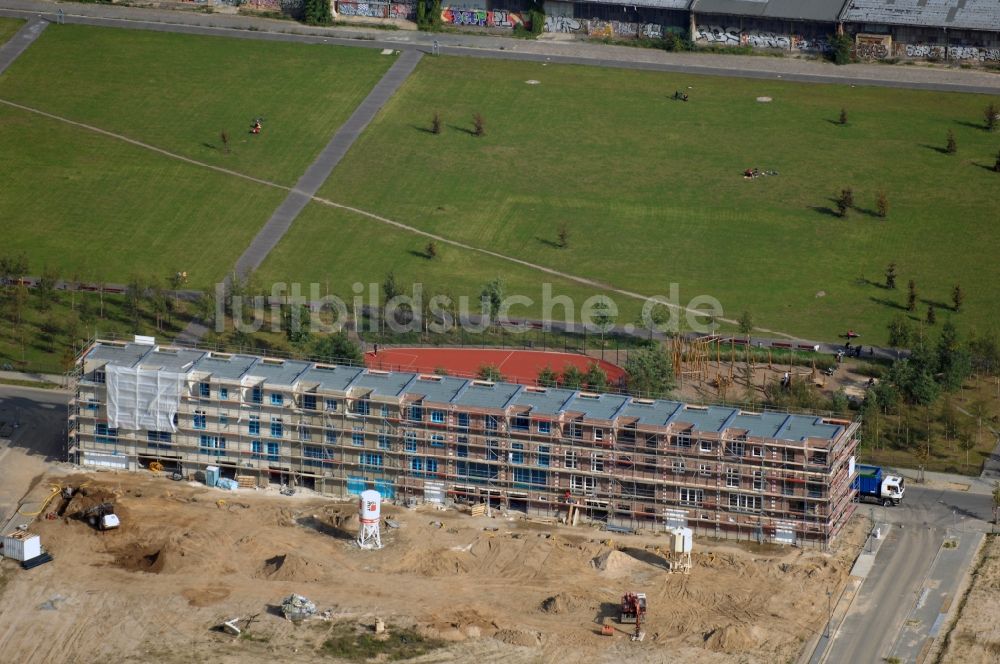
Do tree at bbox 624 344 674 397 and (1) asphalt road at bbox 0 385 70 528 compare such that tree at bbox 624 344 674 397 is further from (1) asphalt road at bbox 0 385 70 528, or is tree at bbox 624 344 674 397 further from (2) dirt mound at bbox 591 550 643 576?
(1) asphalt road at bbox 0 385 70 528

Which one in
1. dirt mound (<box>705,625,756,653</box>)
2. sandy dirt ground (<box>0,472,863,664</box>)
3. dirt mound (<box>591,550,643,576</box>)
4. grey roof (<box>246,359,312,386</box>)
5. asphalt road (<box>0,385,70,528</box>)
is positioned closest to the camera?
dirt mound (<box>705,625,756,653</box>)

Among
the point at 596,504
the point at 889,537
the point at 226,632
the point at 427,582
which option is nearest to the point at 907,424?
the point at 889,537

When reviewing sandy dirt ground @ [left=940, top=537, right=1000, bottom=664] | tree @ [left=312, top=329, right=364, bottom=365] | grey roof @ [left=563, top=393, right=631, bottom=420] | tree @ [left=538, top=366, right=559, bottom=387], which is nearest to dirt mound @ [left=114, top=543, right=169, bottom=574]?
tree @ [left=312, top=329, right=364, bottom=365]

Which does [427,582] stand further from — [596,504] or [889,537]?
[889,537]

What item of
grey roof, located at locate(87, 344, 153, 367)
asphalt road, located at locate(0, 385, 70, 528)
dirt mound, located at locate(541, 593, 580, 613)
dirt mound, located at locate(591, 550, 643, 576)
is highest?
grey roof, located at locate(87, 344, 153, 367)

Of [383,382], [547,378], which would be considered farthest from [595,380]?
[383,382]
